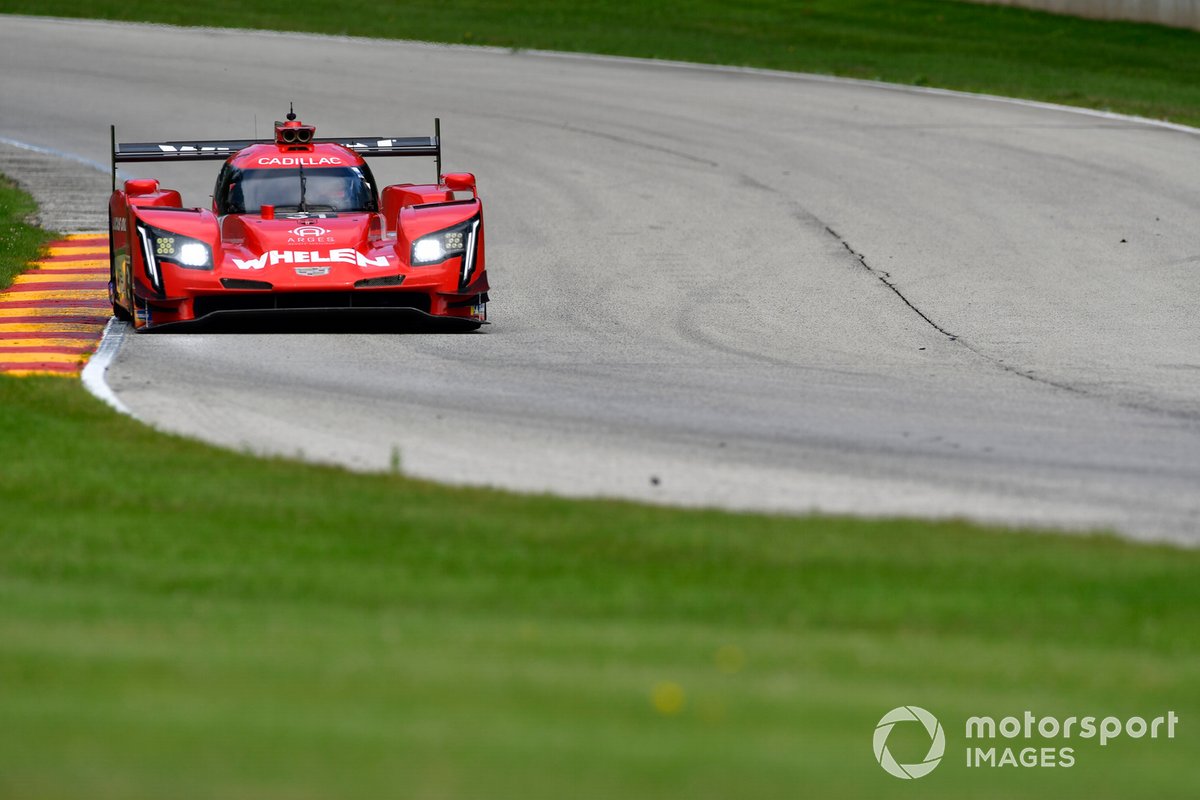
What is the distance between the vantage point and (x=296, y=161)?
576 inches

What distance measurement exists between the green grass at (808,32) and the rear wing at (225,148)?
15185 mm

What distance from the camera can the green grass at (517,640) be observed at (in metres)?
4.63

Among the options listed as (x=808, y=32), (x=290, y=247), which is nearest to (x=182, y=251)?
(x=290, y=247)

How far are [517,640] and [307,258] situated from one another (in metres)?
7.72

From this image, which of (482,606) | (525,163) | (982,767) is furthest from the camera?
(525,163)

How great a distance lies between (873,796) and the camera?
14.8ft

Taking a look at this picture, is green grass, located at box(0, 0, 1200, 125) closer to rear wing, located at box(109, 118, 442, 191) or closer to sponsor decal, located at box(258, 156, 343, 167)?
rear wing, located at box(109, 118, 442, 191)

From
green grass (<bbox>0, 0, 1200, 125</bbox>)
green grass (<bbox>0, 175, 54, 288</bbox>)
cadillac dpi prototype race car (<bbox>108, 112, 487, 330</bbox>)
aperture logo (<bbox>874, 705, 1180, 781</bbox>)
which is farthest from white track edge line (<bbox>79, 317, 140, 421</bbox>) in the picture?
green grass (<bbox>0, 0, 1200, 125</bbox>)

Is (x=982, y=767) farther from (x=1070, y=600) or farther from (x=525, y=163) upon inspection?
(x=525, y=163)

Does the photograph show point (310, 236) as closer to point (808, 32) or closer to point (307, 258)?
point (307, 258)

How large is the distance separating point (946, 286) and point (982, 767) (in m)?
11.5

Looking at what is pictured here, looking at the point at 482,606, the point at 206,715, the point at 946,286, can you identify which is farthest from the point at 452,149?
the point at 206,715

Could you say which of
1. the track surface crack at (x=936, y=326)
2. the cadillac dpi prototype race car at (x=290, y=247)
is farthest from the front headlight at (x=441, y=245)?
the track surface crack at (x=936, y=326)

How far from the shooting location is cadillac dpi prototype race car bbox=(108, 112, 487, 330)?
13.2m
